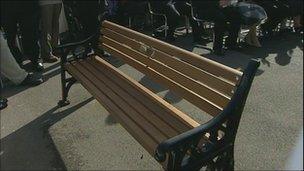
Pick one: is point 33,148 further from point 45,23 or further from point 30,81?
point 45,23

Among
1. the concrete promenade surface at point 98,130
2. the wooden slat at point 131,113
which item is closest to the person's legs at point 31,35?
the concrete promenade surface at point 98,130

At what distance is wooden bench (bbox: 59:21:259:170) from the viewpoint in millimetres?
2322

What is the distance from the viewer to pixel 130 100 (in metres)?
3.30

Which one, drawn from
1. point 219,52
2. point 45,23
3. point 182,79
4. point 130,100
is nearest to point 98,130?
point 130,100

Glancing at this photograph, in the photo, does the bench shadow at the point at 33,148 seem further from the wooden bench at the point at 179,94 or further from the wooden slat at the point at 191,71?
the wooden slat at the point at 191,71

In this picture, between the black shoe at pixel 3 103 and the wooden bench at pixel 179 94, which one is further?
the black shoe at pixel 3 103

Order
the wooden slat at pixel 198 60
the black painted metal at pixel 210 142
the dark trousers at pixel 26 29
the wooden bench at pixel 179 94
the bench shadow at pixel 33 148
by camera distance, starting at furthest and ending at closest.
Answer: the dark trousers at pixel 26 29
the bench shadow at pixel 33 148
the wooden slat at pixel 198 60
the wooden bench at pixel 179 94
the black painted metal at pixel 210 142

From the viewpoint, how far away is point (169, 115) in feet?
9.86

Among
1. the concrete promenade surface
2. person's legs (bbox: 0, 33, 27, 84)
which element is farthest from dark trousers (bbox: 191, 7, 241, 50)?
person's legs (bbox: 0, 33, 27, 84)

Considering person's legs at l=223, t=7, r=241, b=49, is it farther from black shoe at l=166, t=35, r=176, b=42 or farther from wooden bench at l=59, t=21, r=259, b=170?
wooden bench at l=59, t=21, r=259, b=170

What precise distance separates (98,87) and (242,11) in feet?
12.1

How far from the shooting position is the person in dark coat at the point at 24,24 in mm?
5355

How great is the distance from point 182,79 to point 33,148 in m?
1.76

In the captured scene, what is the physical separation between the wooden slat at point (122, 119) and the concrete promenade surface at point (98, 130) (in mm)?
547
